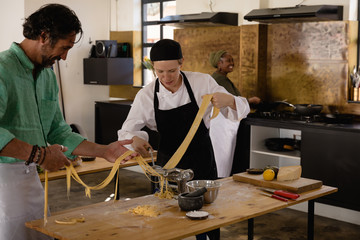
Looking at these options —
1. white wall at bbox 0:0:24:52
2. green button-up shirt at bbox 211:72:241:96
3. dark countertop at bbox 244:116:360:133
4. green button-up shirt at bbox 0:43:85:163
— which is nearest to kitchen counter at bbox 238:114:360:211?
dark countertop at bbox 244:116:360:133

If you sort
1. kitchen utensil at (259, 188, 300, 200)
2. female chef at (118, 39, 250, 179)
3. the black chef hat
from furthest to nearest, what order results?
female chef at (118, 39, 250, 179) < the black chef hat < kitchen utensil at (259, 188, 300, 200)

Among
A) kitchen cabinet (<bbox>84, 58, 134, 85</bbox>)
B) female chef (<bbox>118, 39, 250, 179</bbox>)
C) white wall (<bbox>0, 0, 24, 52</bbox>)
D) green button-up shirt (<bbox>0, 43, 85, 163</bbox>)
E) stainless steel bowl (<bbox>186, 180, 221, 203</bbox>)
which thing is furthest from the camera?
kitchen cabinet (<bbox>84, 58, 134, 85</bbox>)

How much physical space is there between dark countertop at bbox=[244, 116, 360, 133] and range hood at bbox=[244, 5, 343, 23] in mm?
1163

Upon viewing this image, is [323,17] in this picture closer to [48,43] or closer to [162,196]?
[162,196]

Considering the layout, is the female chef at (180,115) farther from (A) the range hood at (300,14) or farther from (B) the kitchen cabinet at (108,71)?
(B) the kitchen cabinet at (108,71)

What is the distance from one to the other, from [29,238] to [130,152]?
71 centimetres

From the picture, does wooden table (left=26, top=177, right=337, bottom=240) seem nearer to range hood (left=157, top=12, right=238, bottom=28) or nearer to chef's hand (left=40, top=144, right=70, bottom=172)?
chef's hand (left=40, top=144, right=70, bottom=172)

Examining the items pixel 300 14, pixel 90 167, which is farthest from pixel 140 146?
pixel 300 14

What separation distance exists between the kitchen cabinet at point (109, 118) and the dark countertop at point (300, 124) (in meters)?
2.30

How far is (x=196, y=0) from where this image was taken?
285 inches

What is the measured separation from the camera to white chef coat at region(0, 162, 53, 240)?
249 centimetres

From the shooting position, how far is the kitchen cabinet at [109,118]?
7.71 metres

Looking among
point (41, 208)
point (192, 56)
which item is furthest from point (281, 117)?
point (41, 208)

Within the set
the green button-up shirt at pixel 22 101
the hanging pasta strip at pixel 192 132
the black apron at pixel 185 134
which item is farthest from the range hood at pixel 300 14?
the green button-up shirt at pixel 22 101
